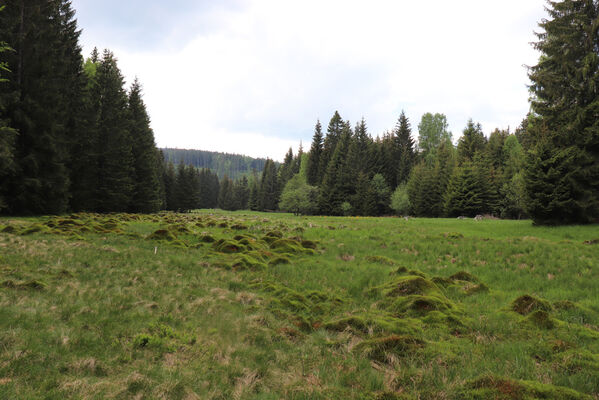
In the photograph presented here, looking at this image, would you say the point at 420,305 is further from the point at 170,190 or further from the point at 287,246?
the point at 170,190

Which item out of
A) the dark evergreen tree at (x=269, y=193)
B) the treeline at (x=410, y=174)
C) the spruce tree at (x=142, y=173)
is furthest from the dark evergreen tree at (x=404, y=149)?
the spruce tree at (x=142, y=173)

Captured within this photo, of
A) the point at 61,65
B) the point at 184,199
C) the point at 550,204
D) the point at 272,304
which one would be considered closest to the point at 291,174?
the point at 184,199

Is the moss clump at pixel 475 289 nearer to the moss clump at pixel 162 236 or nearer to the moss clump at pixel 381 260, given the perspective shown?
the moss clump at pixel 381 260

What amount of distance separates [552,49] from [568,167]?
11.0 m

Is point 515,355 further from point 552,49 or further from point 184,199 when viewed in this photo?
point 184,199

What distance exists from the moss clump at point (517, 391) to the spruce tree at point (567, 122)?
2067 cm

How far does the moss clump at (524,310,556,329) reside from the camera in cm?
577

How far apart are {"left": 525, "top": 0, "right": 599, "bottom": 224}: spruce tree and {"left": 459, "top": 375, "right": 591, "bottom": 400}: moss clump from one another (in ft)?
67.8

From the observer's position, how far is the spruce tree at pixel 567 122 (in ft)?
61.4

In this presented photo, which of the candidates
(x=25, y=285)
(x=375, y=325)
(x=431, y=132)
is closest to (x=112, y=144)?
(x=25, y=285)

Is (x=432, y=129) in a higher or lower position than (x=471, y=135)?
higher

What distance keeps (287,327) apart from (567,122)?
87.9 feet

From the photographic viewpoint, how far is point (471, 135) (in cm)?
5772

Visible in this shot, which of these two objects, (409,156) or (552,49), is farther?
(409,156)
